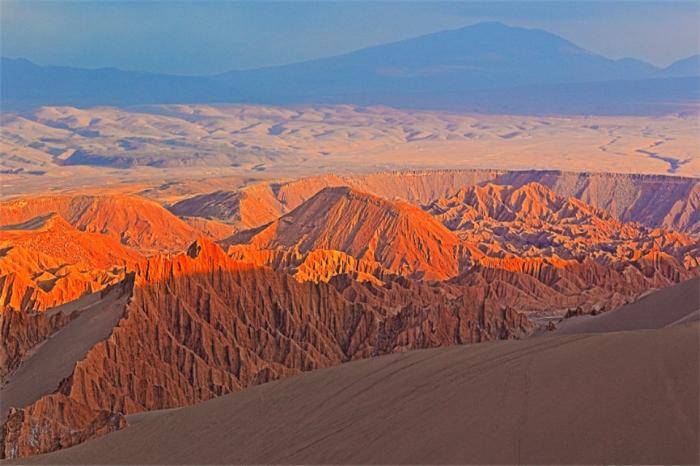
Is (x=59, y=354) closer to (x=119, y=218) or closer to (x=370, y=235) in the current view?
(x=370, y=235)

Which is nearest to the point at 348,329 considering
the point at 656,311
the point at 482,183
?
the point at 656,311

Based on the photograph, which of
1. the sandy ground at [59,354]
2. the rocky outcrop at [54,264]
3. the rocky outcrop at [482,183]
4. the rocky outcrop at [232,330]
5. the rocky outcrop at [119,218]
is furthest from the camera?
the rocky outcrop at [482,183]

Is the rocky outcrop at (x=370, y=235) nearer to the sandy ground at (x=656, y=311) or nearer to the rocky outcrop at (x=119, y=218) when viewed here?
the rocky outcrop at (x=119, y=218)

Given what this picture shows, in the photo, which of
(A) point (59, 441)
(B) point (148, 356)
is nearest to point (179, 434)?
(A) point (59, 441)

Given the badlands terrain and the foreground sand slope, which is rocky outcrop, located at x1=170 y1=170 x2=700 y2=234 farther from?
the foreground sand slope

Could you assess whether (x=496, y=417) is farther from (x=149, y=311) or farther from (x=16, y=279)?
(x=16, y=279)

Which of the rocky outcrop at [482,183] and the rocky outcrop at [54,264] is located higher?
the rocky outcrop at [54,264]

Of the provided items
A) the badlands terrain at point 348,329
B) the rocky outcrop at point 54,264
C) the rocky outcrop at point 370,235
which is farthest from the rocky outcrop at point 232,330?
the rocky outcrop at point 370,235

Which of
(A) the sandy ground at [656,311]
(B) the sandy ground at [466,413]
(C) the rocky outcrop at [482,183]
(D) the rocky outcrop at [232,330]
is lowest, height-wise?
(C) the rocky outcrop at [482,183]

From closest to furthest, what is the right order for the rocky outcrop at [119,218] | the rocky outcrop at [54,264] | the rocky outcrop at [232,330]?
the rocky outcrop at [232,330]
the rocky outcrop at [54,264]
the rocky outcrop at [119,218]
